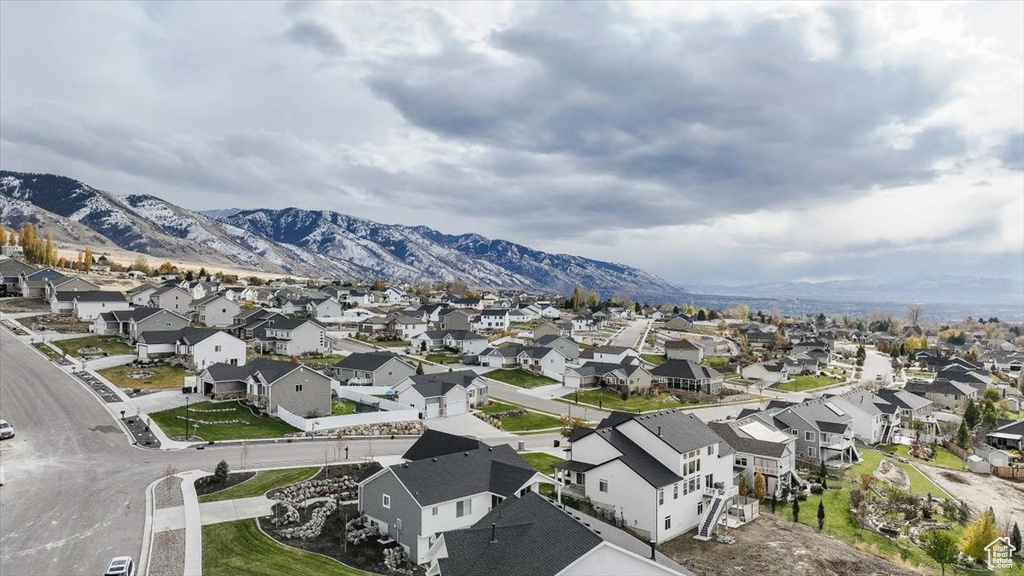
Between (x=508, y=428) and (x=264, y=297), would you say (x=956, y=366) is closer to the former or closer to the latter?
(x=508, y=428)

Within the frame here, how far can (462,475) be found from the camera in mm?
33656

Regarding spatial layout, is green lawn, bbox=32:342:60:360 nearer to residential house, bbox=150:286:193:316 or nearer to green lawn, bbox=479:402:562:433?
residential house, bbox=150:286:193:316

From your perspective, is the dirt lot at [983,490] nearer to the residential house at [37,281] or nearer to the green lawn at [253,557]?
the green lawn at [253,557]

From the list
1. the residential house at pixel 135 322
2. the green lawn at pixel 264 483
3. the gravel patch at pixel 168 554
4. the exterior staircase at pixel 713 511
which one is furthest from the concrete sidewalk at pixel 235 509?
the residential house at pixel 135 322

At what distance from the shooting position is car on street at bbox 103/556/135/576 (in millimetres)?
24266

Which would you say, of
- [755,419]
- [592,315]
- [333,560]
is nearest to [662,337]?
[592,315]

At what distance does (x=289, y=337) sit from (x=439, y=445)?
54739 millimetres

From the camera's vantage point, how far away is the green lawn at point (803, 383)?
98.0 meters

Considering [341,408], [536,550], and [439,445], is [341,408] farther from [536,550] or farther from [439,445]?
[536,550]

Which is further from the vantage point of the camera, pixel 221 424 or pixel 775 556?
pixel 221 424

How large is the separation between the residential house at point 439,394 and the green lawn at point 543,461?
51.3 feet

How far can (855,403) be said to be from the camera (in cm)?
6944

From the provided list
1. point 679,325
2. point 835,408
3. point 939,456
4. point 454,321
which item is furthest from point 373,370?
point 679,325

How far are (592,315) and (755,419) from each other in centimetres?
11296
